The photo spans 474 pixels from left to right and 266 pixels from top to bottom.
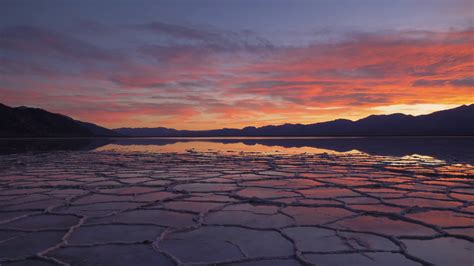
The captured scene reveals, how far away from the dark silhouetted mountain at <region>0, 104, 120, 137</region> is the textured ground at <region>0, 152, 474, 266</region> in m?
54.5

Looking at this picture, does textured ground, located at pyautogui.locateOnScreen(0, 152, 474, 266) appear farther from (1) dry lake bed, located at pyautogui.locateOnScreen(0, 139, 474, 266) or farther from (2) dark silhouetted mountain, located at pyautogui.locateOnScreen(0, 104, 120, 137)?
(2) dark silhouetted mountain, located at pyautogui.locateOnScreen(0, 104, 120, 137)

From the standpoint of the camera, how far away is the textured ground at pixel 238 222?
2080 mm

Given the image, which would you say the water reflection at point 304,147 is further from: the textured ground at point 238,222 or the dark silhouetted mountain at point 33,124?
the dark silhouetted mountain at point 33,124

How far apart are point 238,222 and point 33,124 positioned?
66.0 meters

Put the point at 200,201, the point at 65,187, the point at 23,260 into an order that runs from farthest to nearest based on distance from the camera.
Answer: the point at 65,187, the point at 200,201, the point at 23,260

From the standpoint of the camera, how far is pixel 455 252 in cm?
213

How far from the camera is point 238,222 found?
281 centimetres

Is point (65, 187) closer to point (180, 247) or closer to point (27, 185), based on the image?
point (27, 185)

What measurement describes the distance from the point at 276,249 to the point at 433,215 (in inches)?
64.1

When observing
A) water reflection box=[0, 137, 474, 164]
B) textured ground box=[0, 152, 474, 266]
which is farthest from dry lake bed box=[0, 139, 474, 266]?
water reflection box=[0, 137, 474, 164]

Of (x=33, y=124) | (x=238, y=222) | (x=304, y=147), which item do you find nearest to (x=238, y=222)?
(x=238, y=222)

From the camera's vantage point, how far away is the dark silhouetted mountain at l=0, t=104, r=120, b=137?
5362cm

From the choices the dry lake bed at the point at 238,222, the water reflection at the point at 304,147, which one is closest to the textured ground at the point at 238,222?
the dry lake bed at the point at 238,222

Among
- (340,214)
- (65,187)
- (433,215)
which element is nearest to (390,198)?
(433,215)
